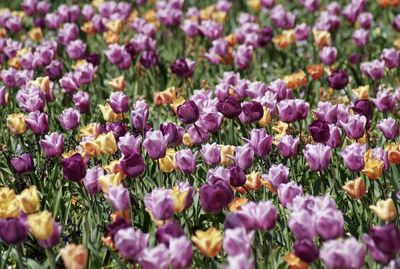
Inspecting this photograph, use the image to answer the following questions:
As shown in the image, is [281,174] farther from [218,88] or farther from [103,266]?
[218,88]

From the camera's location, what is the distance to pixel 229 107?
197 inches

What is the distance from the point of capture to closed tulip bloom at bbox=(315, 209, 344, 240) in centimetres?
341

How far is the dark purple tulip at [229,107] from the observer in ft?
16.4

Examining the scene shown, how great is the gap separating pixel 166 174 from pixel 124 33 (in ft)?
15.4

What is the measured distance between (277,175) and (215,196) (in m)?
0.57

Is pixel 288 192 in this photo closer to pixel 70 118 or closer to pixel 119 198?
pixel 119 198

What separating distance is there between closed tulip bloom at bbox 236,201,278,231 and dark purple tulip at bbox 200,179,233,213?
14cm

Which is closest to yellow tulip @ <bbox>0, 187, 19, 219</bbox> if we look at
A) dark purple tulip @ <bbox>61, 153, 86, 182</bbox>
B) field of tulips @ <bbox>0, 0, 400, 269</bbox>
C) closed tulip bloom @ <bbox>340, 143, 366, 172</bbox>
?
field of tulips @ <bbox>0, 0, 400, 269</bbox>

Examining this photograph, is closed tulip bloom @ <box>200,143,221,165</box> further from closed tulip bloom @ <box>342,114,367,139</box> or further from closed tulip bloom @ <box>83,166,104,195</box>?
closed tulip bloom @ <box>342,114,367,139</box>

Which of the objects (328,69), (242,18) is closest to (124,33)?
(242,18)

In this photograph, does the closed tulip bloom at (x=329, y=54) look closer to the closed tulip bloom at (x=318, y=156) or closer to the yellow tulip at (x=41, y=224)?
the closed tulip bloom at (x=318, y=156)

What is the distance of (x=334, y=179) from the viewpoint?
4.91 meters

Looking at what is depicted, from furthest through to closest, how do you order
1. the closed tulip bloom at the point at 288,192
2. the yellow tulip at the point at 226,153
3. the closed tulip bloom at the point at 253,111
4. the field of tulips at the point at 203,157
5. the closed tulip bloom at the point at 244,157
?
1. the closed tulip bloom at the point at 253,111
2. the yellow tulip at the point at 226,153
3. the closed tulip bloom at the point at 244,157
4. the closed tulip bloom at the point at 288,192
5. the field of tulips at the point at 203,157

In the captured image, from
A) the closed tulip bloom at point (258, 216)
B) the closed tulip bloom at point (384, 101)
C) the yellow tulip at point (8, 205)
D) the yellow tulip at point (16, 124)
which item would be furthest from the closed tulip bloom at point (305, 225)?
the yellow tulip at point (16, 124)
